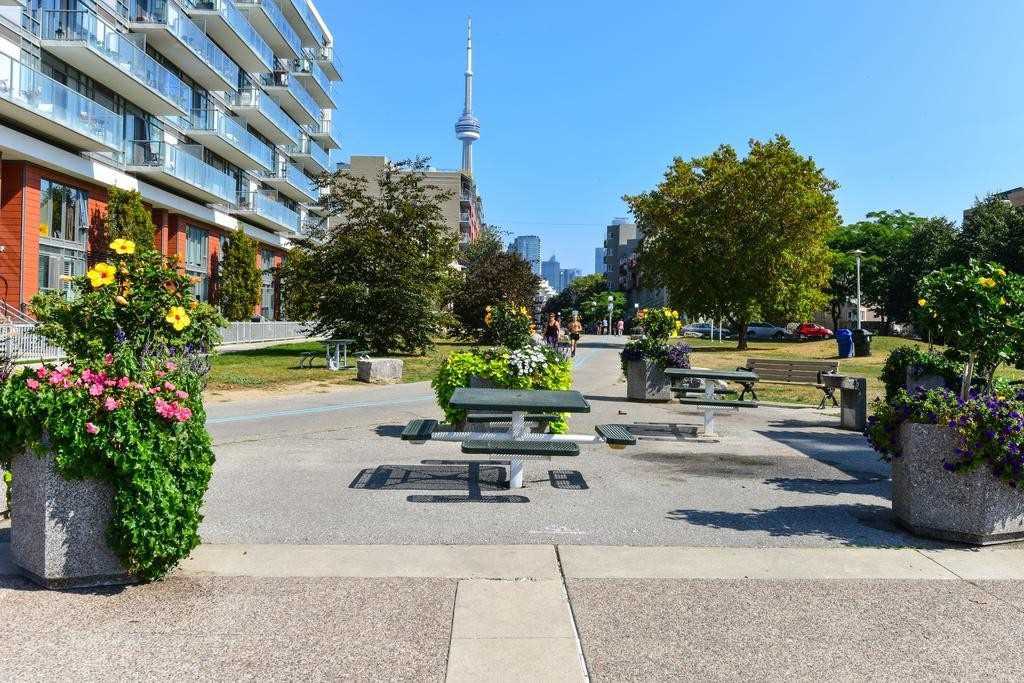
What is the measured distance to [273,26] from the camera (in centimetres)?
4884

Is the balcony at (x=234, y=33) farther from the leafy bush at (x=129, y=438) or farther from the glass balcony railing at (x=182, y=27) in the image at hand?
the leafy bush at (x=129, y=438)

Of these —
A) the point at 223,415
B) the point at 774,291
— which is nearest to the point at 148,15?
the point at 223,415

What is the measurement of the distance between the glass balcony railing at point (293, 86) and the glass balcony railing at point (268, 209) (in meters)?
7.70

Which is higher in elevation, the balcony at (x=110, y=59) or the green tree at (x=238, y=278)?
the balcony at (x=110, y=59)

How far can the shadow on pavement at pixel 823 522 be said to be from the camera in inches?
230

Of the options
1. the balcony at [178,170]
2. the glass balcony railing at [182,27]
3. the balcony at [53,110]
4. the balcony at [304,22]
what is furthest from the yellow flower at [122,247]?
the balcony at [304,22]

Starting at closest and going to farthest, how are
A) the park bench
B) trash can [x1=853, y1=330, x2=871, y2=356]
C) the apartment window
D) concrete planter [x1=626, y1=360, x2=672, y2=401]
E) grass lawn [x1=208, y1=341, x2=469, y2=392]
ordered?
concrete planter [x1=626, y1=360, x2=672, y2=401], the park bench, grass lawn [x1=208, y1=341, x2=469, y2=392], trash can [x1=853, y1=330, x2=871, y2=356], the apartment window

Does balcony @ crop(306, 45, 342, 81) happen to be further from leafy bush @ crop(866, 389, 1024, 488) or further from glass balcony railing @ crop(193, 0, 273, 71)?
leafy bush @ crop(866, 389, 1024, 488)

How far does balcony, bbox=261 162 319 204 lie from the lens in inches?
2028

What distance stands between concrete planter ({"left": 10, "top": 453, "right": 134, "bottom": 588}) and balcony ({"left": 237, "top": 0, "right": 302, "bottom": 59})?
47110 mm

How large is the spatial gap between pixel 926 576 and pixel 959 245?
177 feet

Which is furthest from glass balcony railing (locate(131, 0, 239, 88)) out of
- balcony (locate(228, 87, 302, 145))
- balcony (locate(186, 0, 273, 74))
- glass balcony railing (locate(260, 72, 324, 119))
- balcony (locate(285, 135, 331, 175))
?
balcony (locate(285, 135, 331, 175))

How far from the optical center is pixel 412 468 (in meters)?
8.39

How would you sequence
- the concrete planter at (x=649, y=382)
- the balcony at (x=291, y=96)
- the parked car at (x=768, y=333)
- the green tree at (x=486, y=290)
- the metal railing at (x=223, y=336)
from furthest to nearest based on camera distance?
the parked car at (x=768, y=333) → the balcony at (x=291, y=96) → the green tree at (x=486, y=290) → the metal railing at (x=223, y=336) → the concrete planter at (x=649, y=382)
